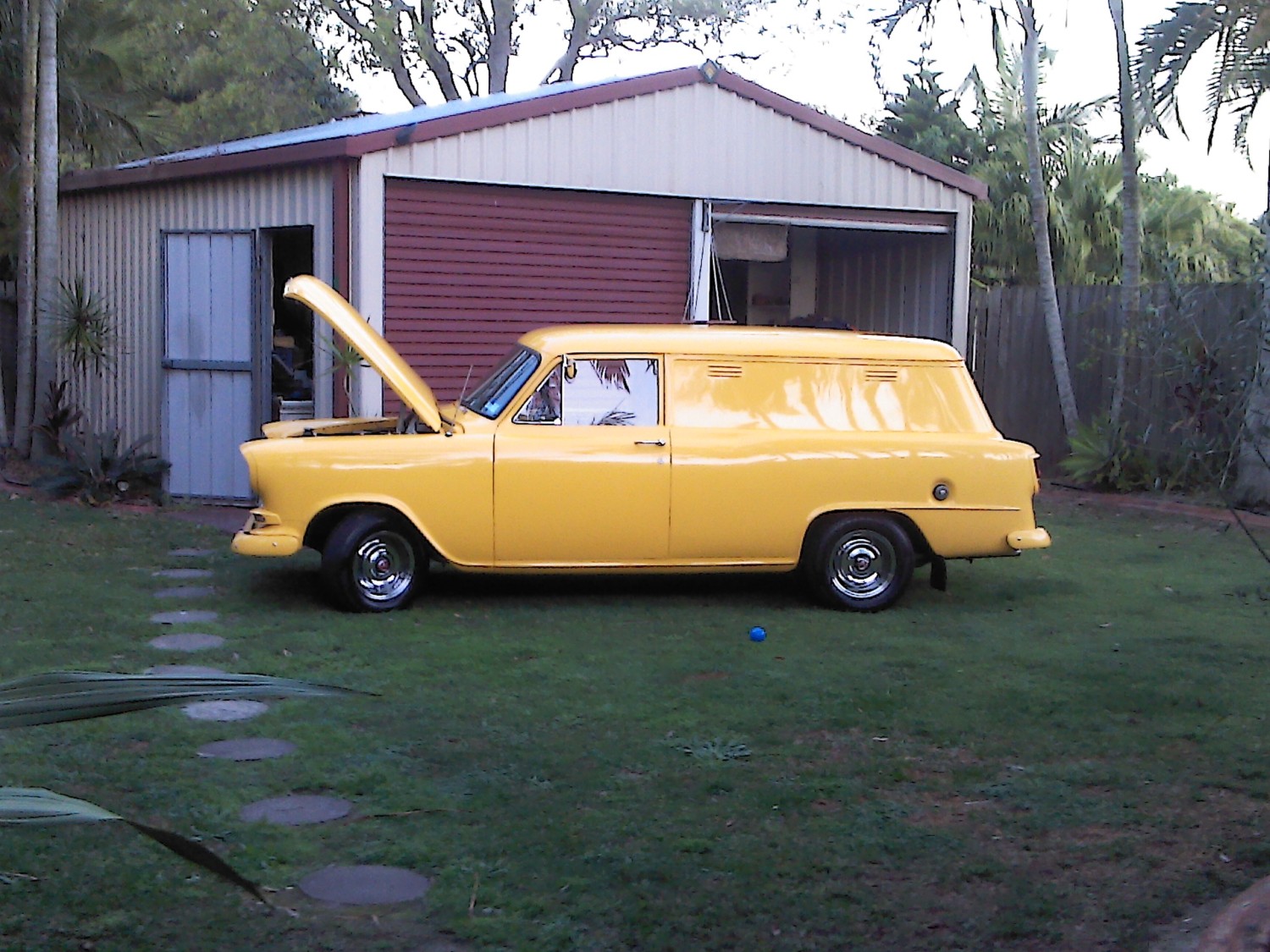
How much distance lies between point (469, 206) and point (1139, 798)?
8.61 meters

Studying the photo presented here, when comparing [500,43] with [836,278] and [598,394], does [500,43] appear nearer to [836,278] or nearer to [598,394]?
[836,278]

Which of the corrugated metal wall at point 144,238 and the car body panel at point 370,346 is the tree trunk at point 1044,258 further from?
the car body panel at point 370,346

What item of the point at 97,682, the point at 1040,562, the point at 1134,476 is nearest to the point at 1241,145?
the point at 1134,476

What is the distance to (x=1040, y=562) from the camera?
10.3m

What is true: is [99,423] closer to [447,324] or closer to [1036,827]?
[447,324]

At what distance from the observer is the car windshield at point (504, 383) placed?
325 inches

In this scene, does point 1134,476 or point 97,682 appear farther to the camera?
point 1134,476

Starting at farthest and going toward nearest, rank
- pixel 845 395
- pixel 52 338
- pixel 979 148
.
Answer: pixel 979 148 < pixel 52 338 < pixel 845 395

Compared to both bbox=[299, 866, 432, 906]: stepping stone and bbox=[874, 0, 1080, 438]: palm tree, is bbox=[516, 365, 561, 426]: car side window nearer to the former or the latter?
bbox=[299, 866, 432, 906]: stepping stone

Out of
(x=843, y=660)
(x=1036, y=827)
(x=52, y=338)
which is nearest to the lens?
(x=1036, y=827)

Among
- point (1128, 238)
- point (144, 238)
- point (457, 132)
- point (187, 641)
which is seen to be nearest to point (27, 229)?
point (144, 238)

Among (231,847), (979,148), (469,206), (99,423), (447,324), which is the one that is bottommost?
(231,847)

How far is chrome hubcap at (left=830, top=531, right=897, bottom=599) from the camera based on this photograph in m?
8.50

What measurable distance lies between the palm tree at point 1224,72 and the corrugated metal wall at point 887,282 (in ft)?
8.55
